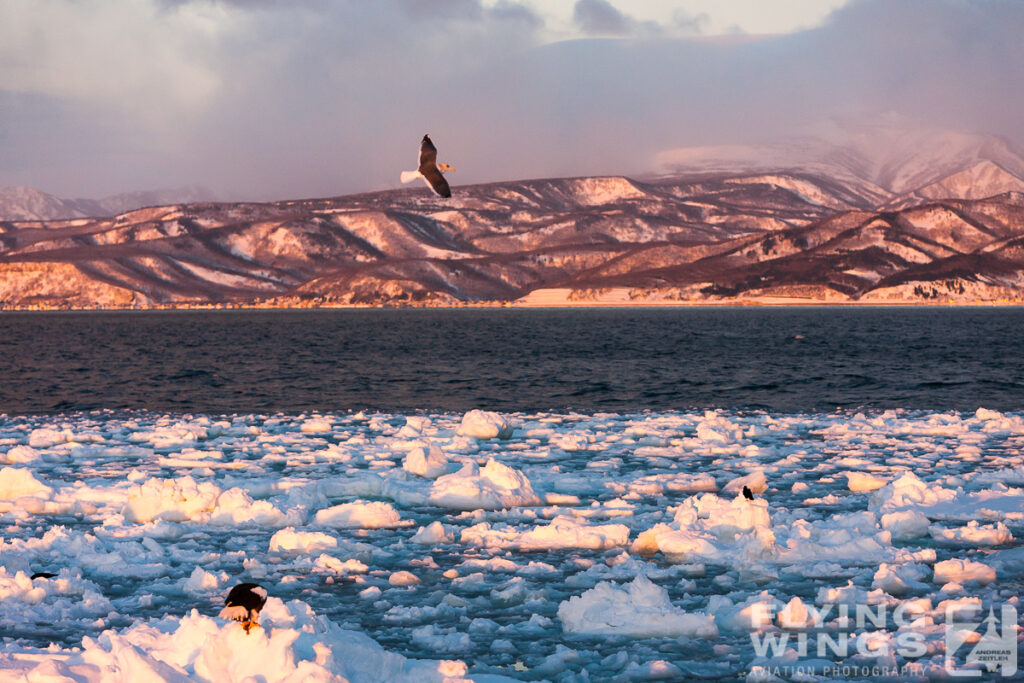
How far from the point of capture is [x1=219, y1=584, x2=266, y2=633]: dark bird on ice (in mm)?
9195

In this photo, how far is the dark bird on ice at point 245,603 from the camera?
9.20m

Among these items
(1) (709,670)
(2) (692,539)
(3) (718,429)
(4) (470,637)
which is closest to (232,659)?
(4) (470,637)

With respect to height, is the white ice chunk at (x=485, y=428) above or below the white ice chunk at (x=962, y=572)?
above

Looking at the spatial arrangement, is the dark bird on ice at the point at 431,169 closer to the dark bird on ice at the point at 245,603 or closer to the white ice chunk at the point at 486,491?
the white ice chunk at the point at 486,491

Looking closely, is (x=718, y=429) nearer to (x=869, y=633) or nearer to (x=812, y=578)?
(x=812, y=578)

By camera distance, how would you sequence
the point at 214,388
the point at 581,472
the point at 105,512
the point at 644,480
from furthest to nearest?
the point at 214,388, the point at 581,472, the point at 644,480, the point at 105,512

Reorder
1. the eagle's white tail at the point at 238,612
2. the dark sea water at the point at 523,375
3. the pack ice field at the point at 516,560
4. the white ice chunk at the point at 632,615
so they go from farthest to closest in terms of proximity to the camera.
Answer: the dark sea water at the point at 523,375
the white ice chunk at the point at 632,615
the pack ice field at the point at 516,560
the eagle's white tail at the point at 238,612

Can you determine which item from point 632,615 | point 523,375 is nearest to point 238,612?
point 632,615

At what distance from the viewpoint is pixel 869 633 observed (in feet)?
36.6

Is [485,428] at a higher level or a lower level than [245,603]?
lower

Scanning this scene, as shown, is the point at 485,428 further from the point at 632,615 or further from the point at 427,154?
the point at 632,615

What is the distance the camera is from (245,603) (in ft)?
30.3

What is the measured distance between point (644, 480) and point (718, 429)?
7890 mm

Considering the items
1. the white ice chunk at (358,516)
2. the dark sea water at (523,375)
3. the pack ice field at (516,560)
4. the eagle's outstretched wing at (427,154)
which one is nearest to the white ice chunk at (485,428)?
the pack ice field at (516,560)
